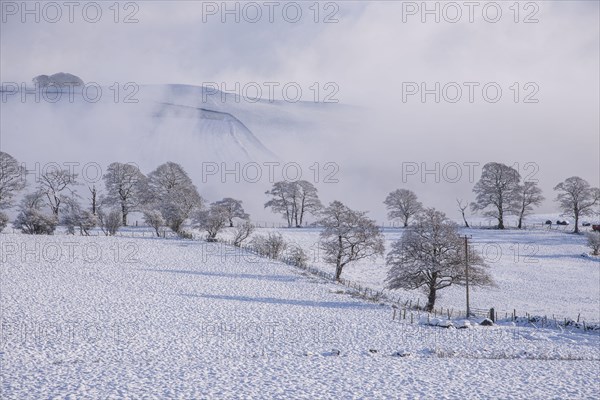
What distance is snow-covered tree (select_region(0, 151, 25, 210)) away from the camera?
54531 millimetres

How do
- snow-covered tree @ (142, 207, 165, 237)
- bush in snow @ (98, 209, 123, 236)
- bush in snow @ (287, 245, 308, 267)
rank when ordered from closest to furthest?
bush in snow @ (287, 245, 308, 267) < bush in snow @ (98, 209, 123, 236) < snow-covered tree @ (142, 207, 165, 237)

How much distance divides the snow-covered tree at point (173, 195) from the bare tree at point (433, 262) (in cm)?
3217

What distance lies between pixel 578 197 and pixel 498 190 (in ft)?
37.6

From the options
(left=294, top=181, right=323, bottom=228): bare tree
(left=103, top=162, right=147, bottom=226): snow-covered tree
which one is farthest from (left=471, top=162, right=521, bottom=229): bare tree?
(left=103, top=162, right=147, bottom=226): snow-covered tree

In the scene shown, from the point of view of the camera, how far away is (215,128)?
13700 cm

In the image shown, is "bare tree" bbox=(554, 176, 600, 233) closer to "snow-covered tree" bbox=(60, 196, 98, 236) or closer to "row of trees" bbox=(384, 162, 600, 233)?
"row of trees" bbox=(384, 162, 600, 233)

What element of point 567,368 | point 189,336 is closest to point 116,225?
point 189,336

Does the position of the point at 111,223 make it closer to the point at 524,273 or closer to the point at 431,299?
the point at 431,299

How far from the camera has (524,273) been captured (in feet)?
160

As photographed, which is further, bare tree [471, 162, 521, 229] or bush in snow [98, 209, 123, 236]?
bare tree [471, 162, 521, 229]

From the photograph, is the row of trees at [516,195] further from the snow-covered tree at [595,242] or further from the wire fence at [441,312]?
the wire fence at [441,312]

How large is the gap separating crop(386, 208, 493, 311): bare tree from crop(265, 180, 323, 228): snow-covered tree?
138 feet

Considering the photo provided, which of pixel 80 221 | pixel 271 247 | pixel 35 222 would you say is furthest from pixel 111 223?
pixel 271 247

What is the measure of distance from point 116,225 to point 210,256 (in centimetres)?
1503
